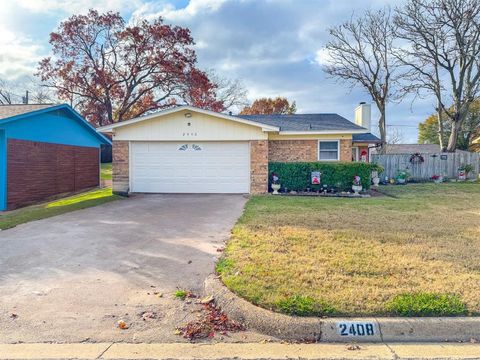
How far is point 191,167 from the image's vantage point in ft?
46.8

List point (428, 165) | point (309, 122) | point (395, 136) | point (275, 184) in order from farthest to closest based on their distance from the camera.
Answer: point (395, 136) → point (428, 165) → point (309, 122) → point (275, 184)

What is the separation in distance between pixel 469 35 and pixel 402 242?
21431 mm

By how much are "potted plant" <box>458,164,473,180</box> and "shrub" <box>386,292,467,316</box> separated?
62.4 feet

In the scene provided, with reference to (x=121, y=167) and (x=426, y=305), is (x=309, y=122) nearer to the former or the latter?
(x=121, y=167)

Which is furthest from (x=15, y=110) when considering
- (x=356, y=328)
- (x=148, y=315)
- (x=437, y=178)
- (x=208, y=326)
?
(x=437, y=178)

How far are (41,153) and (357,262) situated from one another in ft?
44.2

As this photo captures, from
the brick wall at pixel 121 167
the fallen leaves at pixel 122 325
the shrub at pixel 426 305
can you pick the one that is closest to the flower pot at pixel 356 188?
the brick wall at pixel 121 167

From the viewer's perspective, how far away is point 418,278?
169 inches

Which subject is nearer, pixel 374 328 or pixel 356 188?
pixel 374 328

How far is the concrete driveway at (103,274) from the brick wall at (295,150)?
7.13m

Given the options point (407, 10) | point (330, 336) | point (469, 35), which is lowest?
point (330, 336)

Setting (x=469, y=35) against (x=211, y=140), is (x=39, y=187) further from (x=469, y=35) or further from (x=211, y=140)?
(x=469, y=35)

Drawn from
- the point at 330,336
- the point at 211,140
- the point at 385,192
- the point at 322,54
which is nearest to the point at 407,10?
the point at 322,54

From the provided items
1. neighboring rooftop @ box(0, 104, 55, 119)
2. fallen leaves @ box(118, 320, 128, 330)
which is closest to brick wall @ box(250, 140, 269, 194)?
neighboring rooftop @ box(0, 104, 55, 119)
